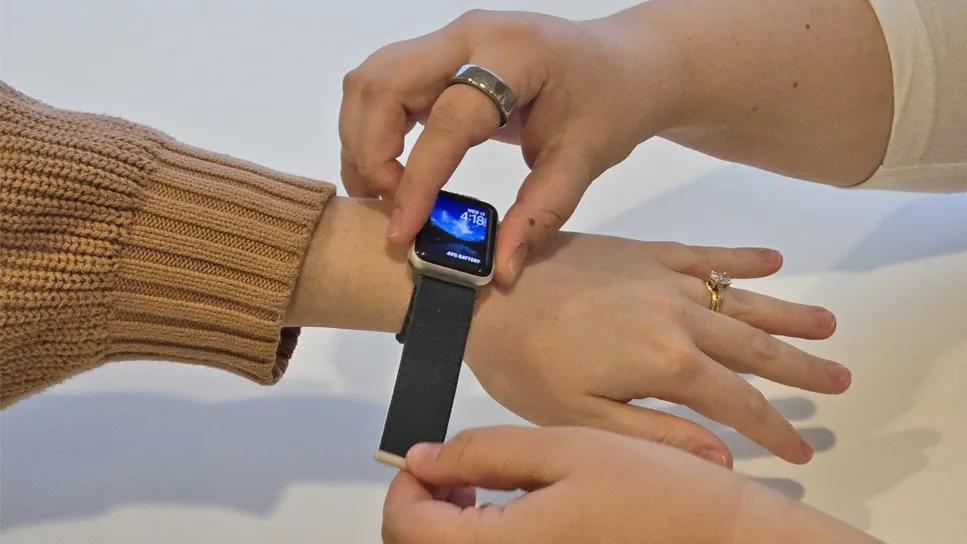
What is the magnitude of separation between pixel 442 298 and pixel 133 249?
0.25 metres

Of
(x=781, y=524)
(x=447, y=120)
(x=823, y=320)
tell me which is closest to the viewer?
(x=781, y=524)

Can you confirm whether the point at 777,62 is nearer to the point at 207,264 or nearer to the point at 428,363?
the point at 428,363

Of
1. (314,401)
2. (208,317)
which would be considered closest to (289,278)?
(208,317)

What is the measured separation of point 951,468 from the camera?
0.73 metres

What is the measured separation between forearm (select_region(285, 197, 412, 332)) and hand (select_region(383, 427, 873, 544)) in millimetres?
236

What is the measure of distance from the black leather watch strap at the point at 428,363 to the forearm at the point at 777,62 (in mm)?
290

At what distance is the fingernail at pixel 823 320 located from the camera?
2.55 feet

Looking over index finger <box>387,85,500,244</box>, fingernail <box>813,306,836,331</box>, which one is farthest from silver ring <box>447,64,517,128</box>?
fingernail <box>813,306,836,331</box>

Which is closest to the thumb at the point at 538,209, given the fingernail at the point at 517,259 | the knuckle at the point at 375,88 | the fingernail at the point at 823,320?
the fingernail at the point at 517,259

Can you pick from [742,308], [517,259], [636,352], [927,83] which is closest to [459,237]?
[517,259]

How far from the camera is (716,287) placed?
0.79 m

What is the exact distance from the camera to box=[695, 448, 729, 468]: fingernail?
0.68m

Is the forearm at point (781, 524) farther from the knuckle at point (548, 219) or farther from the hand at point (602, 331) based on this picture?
the knuckle at point (548, 219)

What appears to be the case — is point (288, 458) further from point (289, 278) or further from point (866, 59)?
point (866, 59)
